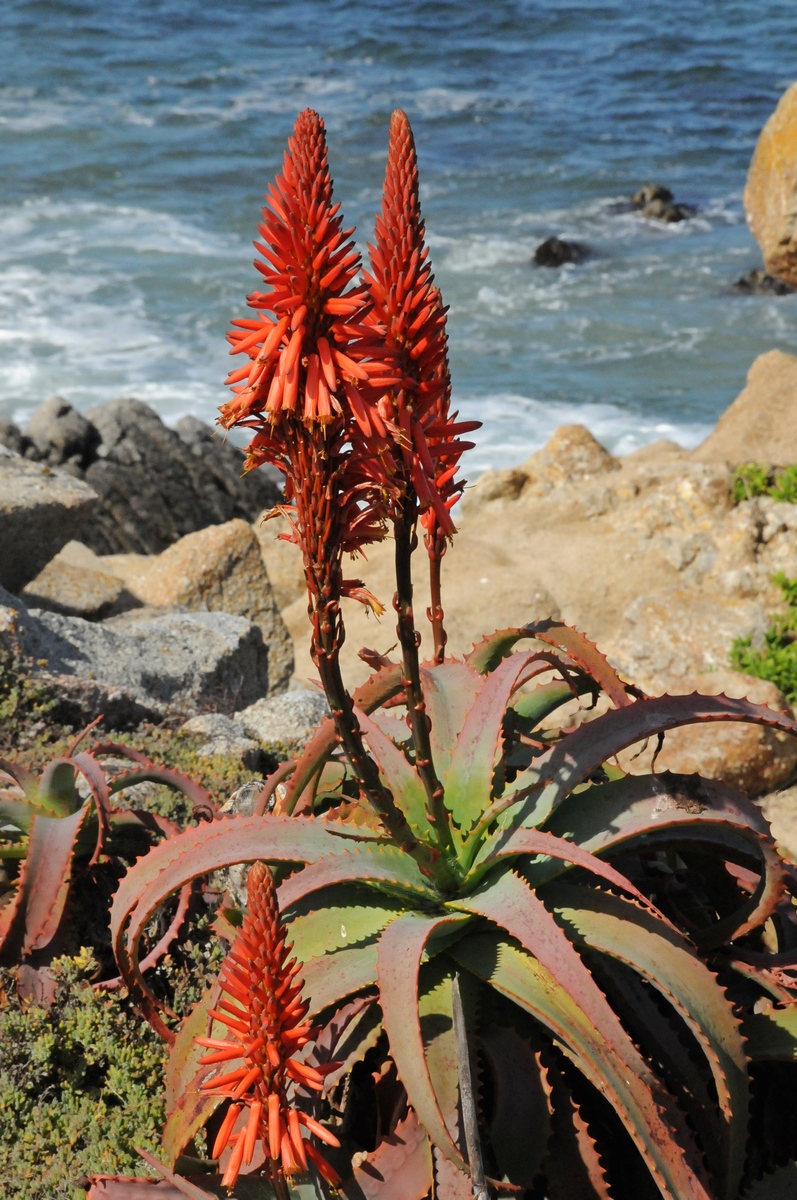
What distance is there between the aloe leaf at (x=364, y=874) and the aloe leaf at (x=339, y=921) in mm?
46

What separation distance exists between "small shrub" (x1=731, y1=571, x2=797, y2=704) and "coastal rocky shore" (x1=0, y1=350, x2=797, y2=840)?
13cm

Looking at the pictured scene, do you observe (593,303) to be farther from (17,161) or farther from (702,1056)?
(702,1056)

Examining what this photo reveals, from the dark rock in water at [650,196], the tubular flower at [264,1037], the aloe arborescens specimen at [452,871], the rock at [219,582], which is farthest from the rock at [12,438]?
the dark rock in water at [650,196]

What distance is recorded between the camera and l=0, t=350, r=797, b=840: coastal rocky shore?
195 inches

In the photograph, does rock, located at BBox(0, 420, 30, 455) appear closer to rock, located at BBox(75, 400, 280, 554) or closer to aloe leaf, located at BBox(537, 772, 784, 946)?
rock, located at BBox(75, 400, 280, 554)

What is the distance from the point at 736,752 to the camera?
5867 mm

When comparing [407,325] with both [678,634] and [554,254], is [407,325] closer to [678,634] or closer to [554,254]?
[678,634]

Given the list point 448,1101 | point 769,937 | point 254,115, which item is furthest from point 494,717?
point 254,115

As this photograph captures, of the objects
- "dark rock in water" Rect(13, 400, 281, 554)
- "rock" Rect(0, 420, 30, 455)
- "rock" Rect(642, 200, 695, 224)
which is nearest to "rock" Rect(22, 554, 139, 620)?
"dark rock in water" Rect(13, 400, 281, 554)

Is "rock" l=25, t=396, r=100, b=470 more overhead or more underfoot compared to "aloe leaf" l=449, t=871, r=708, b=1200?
more overhead

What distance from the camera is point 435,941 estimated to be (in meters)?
2.13

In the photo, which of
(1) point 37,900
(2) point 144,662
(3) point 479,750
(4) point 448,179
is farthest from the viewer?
(4) point 448,179

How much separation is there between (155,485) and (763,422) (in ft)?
24.5

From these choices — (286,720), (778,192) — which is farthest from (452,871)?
(778,192)
